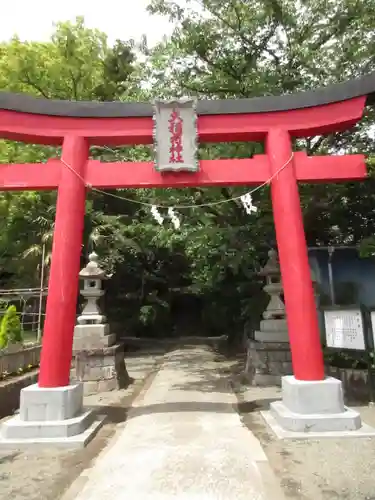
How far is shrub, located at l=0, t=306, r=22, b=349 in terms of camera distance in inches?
417

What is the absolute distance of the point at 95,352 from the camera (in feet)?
34.5

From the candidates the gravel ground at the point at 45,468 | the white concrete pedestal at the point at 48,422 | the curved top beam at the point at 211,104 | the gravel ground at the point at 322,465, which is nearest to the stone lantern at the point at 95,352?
the gravel ground at the point at 45,468

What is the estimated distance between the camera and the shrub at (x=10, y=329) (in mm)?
10586

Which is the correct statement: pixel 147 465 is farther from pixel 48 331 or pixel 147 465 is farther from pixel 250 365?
pixel 250 365

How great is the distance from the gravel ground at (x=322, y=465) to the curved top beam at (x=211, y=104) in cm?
537

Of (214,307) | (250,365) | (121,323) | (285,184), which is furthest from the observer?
(121,323)

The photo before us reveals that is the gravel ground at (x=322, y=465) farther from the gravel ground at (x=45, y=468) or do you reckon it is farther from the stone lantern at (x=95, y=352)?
the stone lantern at (x=95, y=352)

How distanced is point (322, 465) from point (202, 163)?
483 centimetres

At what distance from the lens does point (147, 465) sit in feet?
15.3

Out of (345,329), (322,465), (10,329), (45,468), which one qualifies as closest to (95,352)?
(10,329)

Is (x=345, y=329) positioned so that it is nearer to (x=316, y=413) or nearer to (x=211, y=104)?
(x=316, y=413)

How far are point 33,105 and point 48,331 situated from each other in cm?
387

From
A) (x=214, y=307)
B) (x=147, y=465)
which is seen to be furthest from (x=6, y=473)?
(x=214, y=307)

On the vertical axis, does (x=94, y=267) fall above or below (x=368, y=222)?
below
